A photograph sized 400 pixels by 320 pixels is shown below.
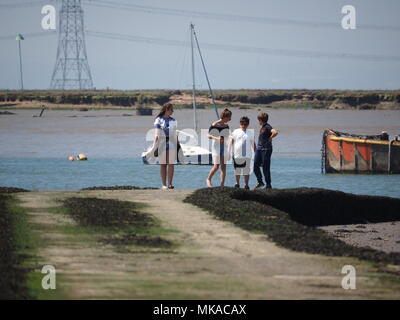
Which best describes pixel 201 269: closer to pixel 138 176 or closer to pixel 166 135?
pixel 166 135

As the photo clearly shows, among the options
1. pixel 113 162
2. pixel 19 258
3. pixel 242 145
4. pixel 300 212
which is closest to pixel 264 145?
A: pixel 242 145

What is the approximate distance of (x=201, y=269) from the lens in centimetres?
1131

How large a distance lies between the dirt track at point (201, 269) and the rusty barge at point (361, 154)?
30527 millimetres

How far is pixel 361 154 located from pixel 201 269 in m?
34.0

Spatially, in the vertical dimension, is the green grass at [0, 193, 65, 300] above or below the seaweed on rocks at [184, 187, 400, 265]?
above

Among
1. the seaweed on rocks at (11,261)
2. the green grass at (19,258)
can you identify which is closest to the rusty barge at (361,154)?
the green grass at (19,258)

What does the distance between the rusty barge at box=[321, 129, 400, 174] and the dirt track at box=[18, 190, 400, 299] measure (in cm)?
3053

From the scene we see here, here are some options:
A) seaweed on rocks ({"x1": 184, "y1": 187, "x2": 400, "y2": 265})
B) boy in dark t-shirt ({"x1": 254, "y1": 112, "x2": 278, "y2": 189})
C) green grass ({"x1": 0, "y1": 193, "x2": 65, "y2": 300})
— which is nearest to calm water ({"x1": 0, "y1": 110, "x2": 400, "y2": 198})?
seaweed on rocks ({"x1": 184, "y1": 187, "x2": 400, "y2": 265})

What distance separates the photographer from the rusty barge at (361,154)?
43.7 meters

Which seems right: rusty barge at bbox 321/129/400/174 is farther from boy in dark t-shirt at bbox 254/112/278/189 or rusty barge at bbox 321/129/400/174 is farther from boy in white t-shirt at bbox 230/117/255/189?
boy in white t-shirt at bbox 230/117/255/189

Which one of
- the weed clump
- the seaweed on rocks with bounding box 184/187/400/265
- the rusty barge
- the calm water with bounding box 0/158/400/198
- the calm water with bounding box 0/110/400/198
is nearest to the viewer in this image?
the seaweed on rocks with bounding box 184/187/400/265

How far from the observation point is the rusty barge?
1721 inches
